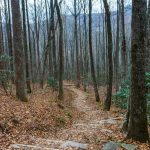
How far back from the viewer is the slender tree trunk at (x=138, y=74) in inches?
283

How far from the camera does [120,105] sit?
56.0 ft

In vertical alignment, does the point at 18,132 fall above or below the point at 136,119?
below

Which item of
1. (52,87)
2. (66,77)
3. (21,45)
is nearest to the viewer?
(21,45)

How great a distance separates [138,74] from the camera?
732 centimetres

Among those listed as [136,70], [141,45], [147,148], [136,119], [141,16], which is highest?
[141,16]

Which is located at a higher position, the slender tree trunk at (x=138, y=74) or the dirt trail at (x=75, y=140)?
the slender tree trunk at (x=138, y=74)

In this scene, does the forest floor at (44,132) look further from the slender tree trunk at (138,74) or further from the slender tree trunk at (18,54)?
the slender tree trunk at (18,54)

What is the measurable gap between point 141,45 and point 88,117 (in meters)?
7.20

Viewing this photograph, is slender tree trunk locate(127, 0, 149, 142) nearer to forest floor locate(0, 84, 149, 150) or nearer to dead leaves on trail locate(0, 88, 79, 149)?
forest floor locate(0, 84, 149, 150)

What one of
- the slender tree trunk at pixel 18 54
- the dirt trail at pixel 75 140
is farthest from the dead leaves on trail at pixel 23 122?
the slender tree trunk at pixel 18 54

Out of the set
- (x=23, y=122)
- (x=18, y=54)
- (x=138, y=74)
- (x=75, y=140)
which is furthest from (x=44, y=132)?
(x=18, y=54)

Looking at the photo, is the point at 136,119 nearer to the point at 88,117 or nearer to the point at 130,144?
the point at 130,144

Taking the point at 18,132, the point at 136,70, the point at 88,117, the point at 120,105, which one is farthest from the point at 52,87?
the point at 136,70

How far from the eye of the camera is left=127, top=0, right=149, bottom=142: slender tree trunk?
719 cm
